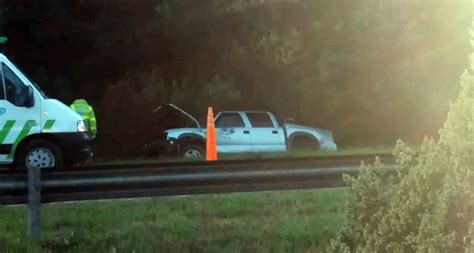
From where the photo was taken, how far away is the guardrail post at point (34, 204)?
7.88m

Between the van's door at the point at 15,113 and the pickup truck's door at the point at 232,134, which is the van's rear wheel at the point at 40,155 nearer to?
the van's door at the point at 15,113

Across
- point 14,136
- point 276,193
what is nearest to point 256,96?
point 14,136

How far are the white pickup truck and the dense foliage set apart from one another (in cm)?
146

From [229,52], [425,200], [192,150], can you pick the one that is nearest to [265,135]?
[229,52]

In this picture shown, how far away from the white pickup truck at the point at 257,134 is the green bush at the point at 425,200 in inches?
683

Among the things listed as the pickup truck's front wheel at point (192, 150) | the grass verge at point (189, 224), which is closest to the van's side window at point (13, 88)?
the grass verge at point (189, 224)

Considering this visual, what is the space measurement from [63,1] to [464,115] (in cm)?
1930

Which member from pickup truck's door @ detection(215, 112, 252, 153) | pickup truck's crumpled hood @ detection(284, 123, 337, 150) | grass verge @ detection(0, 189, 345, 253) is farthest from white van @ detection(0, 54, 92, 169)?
pickup truck's crumpled hood @ detection(284, 123, 337, 150)

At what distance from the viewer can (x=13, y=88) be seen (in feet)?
48.0

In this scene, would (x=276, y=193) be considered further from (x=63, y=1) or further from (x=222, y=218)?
(x=63, y=1)

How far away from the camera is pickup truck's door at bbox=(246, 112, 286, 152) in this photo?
23.7 m

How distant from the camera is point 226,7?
76.0 feet

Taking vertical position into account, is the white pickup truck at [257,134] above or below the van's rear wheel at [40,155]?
above

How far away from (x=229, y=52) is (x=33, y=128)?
34.3 feet
